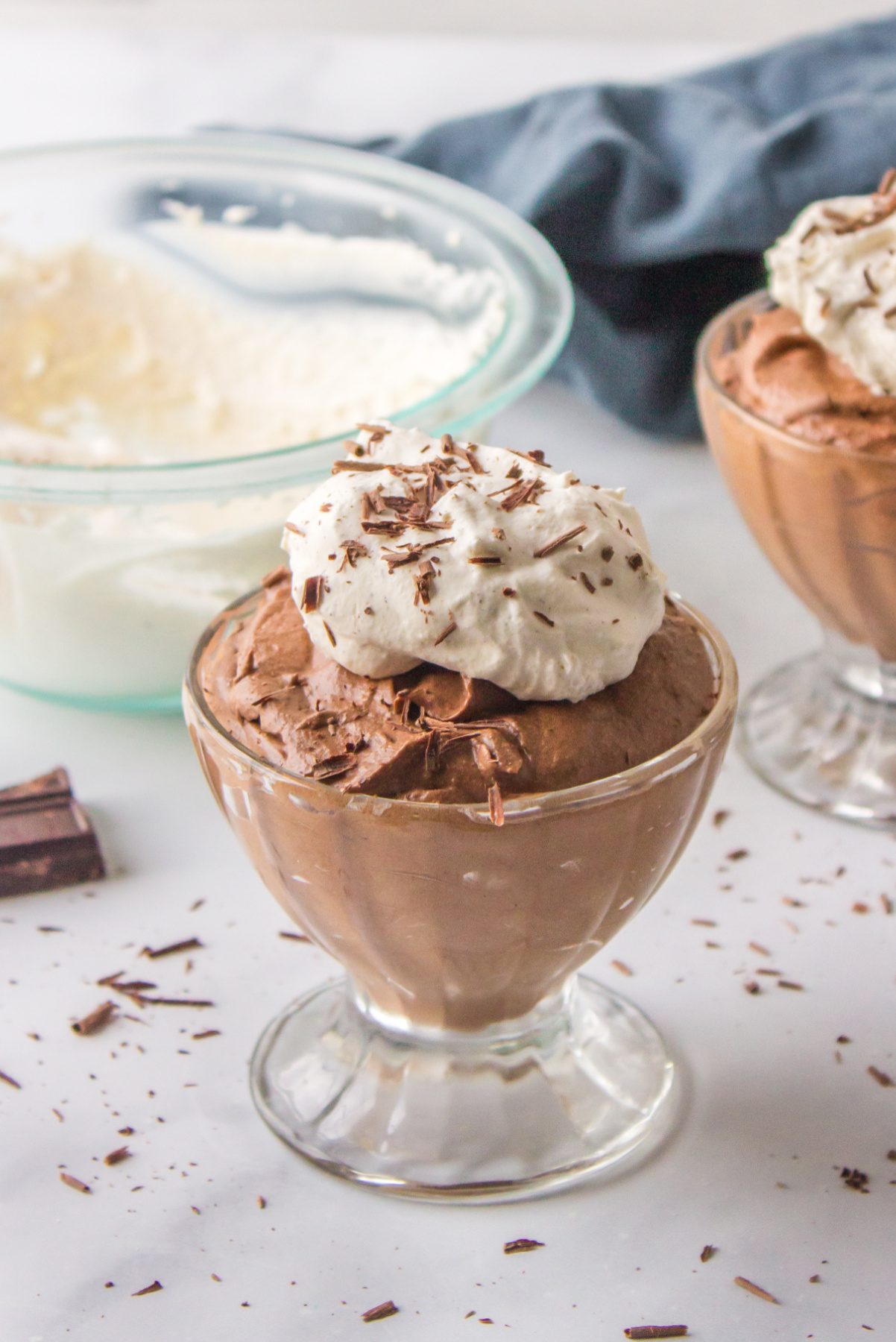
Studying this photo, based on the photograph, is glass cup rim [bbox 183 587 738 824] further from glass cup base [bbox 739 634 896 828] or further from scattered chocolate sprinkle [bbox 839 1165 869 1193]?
glass cup base [bbox 739 634 896 828]

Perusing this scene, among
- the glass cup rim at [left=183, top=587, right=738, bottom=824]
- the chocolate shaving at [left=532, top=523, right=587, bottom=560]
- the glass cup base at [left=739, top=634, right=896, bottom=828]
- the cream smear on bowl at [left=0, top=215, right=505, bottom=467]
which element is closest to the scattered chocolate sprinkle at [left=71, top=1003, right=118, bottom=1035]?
the glass cup rim at [left=183, top=587, right=738, bottom=824]

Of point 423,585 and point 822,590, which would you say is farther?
point 822,590

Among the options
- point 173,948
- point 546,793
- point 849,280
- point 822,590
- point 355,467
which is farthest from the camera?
point 822,590

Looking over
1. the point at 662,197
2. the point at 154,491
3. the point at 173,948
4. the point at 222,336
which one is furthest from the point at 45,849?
the point at 662,197

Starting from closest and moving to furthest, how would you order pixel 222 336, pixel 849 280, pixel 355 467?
1. pixel 355 467
2. pixel 849 280
3. pixel 222 336

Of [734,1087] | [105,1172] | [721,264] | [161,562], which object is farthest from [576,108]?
[105,1172]

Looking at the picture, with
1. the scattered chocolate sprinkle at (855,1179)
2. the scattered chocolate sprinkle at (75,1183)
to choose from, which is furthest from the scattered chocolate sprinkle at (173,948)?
the scattered chocolate sprinkle at (855,1179)

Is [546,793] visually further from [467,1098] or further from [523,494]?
[467,1098]

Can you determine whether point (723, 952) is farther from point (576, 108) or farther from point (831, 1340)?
point (576, 108)
